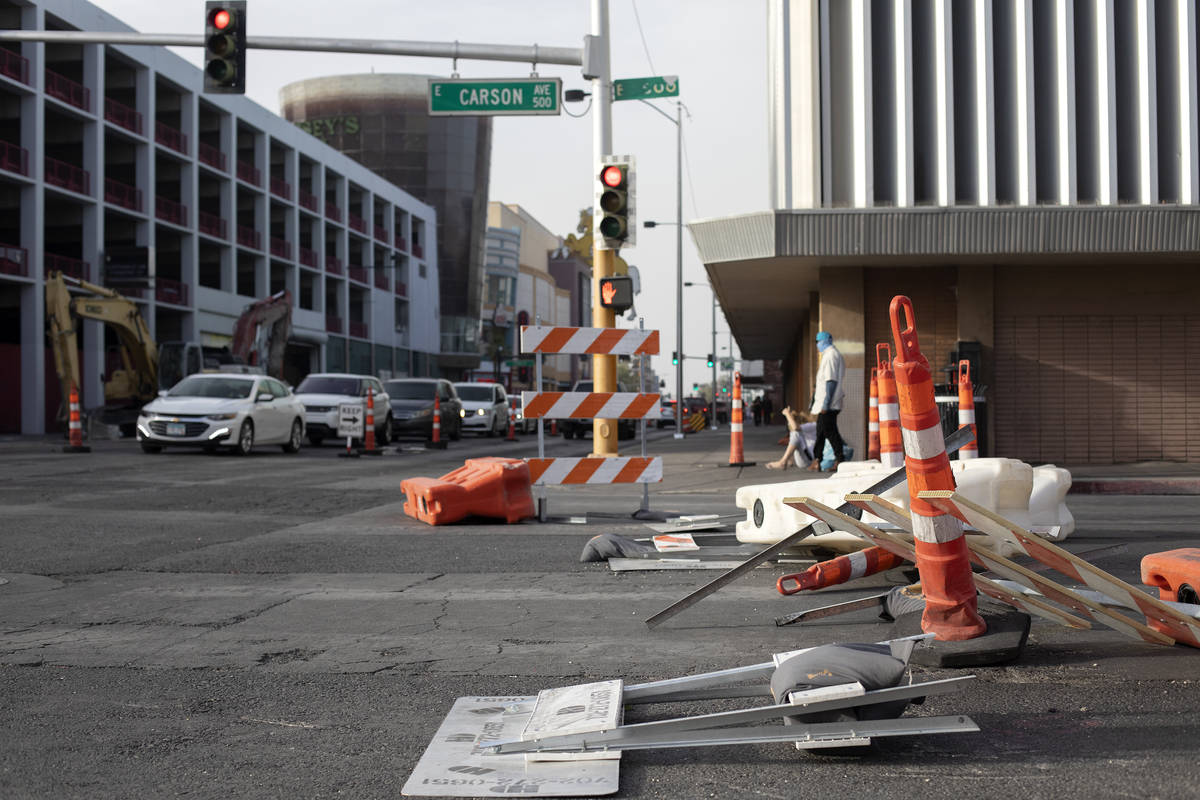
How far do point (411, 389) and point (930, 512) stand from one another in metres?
28.6

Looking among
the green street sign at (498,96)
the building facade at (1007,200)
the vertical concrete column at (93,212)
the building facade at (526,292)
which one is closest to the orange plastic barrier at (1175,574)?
the building facade at (1007,200)

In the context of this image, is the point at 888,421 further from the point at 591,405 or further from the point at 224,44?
the point at 224,44

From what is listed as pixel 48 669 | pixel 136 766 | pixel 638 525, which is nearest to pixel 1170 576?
pixel 136 766

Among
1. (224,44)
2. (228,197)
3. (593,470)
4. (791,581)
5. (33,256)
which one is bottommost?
(791,581)

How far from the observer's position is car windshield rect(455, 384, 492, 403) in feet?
123

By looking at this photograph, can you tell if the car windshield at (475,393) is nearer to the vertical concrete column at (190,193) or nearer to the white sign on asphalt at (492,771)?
the vertical concrete column at (190,193)

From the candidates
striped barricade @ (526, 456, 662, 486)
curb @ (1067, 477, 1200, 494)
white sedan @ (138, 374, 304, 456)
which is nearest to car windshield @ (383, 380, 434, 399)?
white sedan @ (138, 374, 304, 456)

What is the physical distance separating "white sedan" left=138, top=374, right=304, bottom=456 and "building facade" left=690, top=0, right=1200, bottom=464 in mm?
8952

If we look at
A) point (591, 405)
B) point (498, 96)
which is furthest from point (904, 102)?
point (591, 405)

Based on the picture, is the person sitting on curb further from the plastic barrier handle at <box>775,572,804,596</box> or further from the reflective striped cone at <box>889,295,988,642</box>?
the reflective striped cone at <box>889,295,988,642</box>

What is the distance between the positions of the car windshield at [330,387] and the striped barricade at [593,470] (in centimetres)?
1946

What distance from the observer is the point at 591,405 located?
395 inches

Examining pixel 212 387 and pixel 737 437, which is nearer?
pixel 737 437

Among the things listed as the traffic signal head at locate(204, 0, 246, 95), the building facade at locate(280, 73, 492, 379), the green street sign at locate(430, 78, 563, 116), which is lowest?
the green street sign at locate(430, 78, 563, 116)
